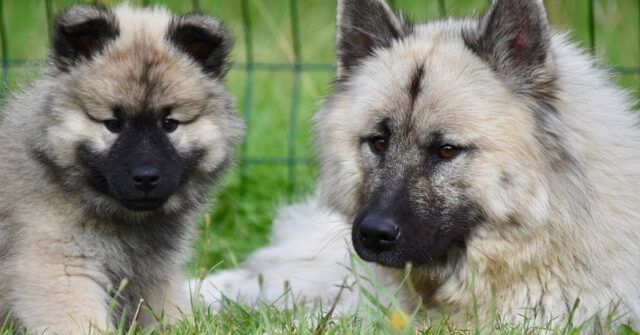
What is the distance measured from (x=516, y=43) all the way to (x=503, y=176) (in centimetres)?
48

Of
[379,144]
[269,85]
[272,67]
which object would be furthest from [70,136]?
[269,85]

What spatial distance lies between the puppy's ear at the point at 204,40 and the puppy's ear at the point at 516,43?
3.24ft

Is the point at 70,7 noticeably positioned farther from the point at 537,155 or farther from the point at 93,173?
the point at 537,155

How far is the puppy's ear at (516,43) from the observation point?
325cm

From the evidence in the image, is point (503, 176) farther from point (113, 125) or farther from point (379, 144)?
point (113, 125)

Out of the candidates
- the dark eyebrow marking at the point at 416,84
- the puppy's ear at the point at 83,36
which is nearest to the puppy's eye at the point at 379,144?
the dark eyebrow marking at the point at 416,84

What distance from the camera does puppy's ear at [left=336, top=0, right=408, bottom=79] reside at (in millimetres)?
3594

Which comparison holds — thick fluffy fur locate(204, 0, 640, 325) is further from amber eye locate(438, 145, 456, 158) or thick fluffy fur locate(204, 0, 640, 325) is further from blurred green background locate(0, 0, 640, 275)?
blurred green background locate(0, 0, 640, 275)

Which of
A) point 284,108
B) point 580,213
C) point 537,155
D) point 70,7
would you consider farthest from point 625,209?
point 284,108

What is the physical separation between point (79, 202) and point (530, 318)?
1.65 metres

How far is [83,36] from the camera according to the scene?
3.50 meters

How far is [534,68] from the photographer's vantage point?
332 cm

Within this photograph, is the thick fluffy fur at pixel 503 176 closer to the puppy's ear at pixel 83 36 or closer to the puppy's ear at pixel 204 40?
the puppy's ear at pixel 204 40

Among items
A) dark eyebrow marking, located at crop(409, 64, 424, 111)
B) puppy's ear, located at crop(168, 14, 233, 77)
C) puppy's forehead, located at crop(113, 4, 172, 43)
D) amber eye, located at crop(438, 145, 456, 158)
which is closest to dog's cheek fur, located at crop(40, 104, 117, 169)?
puppy's forehead, located at crop(113, 4, 172, 43)
